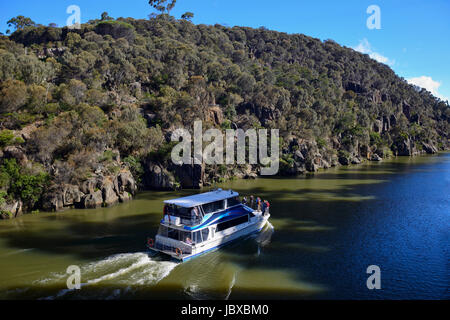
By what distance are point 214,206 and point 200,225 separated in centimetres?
298

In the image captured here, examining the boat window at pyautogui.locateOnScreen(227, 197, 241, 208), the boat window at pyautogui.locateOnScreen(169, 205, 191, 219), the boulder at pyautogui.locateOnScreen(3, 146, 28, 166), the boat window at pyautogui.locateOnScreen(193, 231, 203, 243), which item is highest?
the boulder at pyautogui.locateOnScreen(3, 146, 28, 166)

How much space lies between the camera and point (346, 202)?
4622 cm

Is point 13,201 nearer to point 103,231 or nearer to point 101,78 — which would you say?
point 103,231

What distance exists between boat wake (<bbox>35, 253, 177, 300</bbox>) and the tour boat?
5.05 feet

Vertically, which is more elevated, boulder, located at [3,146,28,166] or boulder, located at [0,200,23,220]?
boulder, located at [3,146,28,166]

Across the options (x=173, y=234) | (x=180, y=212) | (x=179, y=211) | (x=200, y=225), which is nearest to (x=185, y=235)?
(x=173, y=234)

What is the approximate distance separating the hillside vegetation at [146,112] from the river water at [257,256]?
701 cm

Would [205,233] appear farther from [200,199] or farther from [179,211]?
[200,199]

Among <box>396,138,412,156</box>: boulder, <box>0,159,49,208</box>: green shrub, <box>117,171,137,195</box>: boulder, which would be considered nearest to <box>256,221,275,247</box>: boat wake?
<box>117,171,137,195</box>: boulder

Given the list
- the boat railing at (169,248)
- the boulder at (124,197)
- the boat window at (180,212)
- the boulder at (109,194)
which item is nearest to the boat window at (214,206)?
the boat window at (180,212)

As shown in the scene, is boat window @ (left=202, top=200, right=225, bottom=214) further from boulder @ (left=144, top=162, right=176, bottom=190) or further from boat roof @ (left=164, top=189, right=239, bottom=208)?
boulder @ (left=144, top=162, right=176, bottom=190)

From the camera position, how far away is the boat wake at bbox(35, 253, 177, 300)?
71.9 feet

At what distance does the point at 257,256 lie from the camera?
27.4 m
